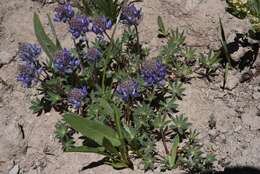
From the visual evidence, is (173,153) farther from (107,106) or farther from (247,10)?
(247,10)

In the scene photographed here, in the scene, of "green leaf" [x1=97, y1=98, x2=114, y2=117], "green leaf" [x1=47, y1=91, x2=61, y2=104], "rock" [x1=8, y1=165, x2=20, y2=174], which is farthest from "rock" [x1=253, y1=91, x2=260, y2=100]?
"rock" [x1=8, y1=165, x2=20, y2=174]

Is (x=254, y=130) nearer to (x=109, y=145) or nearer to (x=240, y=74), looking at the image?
(x=240, y=74)

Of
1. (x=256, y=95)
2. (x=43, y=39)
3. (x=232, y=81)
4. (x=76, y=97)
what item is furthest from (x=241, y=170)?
(x=43, y=39)

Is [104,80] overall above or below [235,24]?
below

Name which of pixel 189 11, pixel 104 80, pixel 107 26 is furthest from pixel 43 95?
pixel 189 11

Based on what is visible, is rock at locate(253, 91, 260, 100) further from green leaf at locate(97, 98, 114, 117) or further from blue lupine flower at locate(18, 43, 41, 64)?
blue lupine flower at locate(18, 43, 41, 64)
